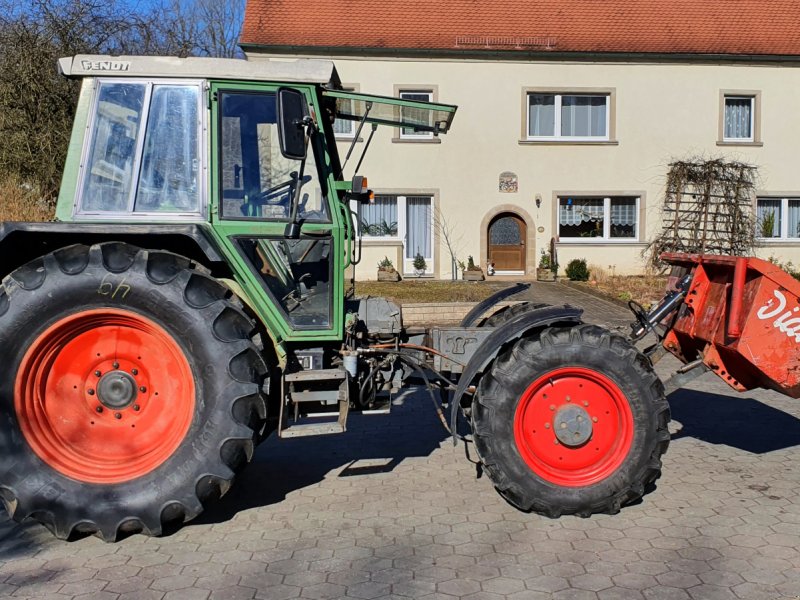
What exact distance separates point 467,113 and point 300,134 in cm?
1540

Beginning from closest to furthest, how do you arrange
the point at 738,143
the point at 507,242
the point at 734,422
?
the point at 734,422 < the point at 738,143 < the point at 507,242

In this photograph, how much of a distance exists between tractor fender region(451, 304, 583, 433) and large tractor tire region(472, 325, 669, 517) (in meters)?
0.06

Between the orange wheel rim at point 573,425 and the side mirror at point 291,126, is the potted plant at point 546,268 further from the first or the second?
the side mirror at point 291,126

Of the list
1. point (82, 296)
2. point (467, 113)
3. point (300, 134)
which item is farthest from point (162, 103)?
point (467, 113)

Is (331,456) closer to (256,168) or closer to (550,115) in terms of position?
(256,168)

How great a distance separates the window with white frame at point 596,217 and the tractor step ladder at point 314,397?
51.7 ft

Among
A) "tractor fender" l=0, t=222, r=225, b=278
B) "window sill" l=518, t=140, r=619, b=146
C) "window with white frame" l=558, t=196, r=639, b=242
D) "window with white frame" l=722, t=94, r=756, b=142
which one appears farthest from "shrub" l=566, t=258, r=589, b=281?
"tractor fender" l=0, t=222, r=225, b=278

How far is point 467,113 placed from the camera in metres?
18.7

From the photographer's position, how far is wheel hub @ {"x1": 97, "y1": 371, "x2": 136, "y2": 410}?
13.4 ft

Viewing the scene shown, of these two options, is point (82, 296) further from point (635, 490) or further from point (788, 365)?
point (788, 365)

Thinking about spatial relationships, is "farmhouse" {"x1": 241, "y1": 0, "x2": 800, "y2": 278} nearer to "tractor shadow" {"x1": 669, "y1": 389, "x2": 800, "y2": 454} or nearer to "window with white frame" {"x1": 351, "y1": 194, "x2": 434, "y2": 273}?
"window with white frame" {"x1": 351, "y1": 194, "x2": 434, "y2": 273}

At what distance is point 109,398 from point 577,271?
15.6 meters

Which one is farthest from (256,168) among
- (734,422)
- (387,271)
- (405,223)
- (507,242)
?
(507,242)

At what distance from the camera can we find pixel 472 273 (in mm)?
18562
